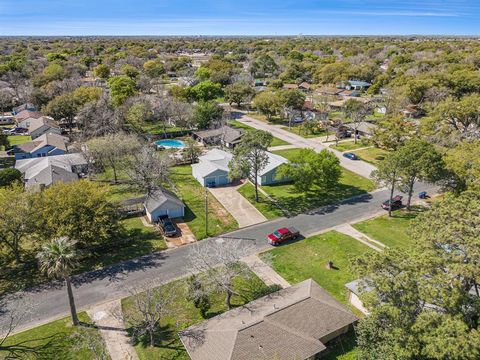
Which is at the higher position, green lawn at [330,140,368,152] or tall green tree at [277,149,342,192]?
tall green tree at [277,149,342,192]

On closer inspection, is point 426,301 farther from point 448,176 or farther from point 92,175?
point 92,175

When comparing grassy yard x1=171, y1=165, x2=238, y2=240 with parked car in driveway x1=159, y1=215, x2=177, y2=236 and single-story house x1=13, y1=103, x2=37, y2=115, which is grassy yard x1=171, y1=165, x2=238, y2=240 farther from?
single-story house x1=13, y1=103, x2=37, y2=115

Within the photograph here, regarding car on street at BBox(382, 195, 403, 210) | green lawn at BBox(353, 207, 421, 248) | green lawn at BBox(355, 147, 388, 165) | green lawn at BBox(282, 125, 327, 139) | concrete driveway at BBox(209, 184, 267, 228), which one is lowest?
green lawn at BBox(353, 207, 421, 248)

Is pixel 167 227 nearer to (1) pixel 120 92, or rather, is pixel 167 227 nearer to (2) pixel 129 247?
(2) pixel 129 247

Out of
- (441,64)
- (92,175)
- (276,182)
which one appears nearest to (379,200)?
(276,182)

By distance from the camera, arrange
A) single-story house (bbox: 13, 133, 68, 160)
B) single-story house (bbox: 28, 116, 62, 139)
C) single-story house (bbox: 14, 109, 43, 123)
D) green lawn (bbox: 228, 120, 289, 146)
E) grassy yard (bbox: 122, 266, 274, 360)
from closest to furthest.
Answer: grassy yard (bbox: 122, 266, 274, 360) < single-story house (bbox: 13, 133, 68, 160) < single-story house (bbox: 28, 116, 62, 139) < green lawn (bbox: 228, 120, 289, 146) < single-story house (bbox: 14, 109, 43, 123)

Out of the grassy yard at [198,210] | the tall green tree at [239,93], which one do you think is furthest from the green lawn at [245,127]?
the grassy yard at [198,210]

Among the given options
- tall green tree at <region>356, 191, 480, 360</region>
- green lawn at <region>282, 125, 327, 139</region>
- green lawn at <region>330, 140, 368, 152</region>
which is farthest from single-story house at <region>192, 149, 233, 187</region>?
tall green tree at <region>356, 191, 480, 360</region>
